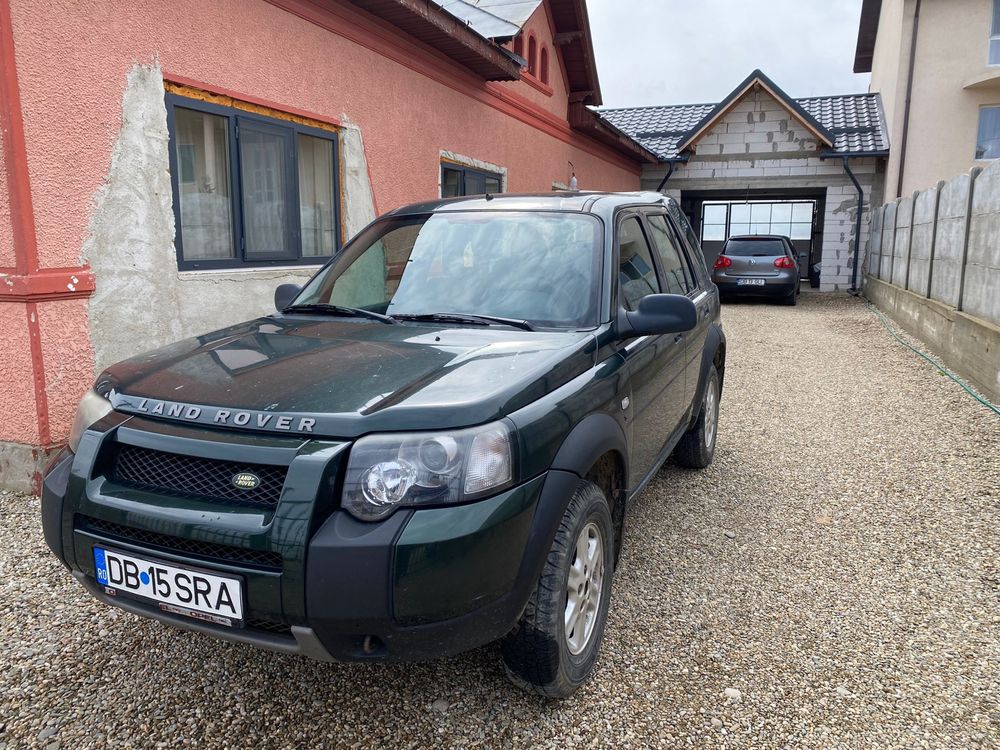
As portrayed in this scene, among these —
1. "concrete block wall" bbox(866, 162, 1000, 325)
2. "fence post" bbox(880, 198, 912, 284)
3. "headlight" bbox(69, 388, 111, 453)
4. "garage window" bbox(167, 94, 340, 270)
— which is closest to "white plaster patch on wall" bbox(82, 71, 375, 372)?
"garage window" bbox(167, 94, 340, 270)

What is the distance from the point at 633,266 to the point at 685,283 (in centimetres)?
108

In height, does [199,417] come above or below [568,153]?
below

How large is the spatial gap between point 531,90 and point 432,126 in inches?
150

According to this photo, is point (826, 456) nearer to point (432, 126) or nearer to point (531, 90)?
point (432, 126)

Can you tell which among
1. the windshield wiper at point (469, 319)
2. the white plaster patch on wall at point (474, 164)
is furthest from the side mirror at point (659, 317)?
the white plaster patch on wall at point (474, 164)

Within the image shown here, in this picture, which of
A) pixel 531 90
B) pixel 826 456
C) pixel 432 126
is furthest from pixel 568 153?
pixel 826 456

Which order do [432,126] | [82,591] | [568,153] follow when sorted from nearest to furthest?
[82,591]
[432,126]
[568,153]

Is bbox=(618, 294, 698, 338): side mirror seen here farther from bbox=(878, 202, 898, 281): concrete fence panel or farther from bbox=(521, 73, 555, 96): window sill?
bbox=(878, 202, 898, 281): concrete fence panel

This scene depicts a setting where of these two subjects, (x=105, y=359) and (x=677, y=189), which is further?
(x=677, y=189)

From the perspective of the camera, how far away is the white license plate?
2.08 metres

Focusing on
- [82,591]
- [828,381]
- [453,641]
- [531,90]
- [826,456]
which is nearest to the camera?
[453,641]

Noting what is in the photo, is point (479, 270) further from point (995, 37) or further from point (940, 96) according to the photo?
point (995, 37)

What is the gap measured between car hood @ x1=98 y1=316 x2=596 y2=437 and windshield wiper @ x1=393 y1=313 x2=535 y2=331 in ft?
0.17

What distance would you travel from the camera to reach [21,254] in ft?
13.9
